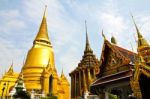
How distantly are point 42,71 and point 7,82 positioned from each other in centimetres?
701

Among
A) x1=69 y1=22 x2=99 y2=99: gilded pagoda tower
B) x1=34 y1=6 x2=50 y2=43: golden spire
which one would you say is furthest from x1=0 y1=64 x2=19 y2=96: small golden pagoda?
x1=69 y1=22 x2=99 y2=99: gilded pagoda tower

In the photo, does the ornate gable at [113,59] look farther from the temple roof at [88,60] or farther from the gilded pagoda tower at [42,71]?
the gilded pagoda tower at [42,71]

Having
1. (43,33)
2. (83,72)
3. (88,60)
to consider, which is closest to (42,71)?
(83,72)

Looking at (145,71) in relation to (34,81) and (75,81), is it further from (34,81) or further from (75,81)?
(34,81)

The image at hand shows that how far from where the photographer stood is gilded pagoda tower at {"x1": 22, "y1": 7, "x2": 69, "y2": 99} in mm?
37906

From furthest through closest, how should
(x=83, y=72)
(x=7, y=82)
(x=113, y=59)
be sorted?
(x=7, y=82) < (x=83, y=72) < (x=113, y=59)

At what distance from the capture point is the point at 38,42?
4572 cm

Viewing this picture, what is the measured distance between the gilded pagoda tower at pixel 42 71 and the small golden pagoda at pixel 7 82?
8.00 ft

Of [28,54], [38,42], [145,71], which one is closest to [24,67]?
[28,54]

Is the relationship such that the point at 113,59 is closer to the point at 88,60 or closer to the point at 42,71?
the point at 88,60

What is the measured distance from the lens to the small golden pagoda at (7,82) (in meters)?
38.3

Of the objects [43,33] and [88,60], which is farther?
[43,33]

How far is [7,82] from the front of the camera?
131ft

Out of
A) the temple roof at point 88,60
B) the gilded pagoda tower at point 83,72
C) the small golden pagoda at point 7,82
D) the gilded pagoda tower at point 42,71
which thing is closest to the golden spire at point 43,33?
the gilded pagoda tower at point 42,71
